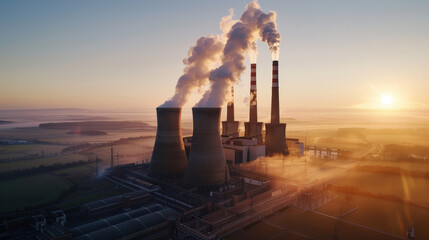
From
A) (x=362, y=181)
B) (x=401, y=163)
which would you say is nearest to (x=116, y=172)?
(x=362, y=181)

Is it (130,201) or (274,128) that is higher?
(274,128)

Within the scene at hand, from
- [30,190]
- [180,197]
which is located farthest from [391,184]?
[30,190]

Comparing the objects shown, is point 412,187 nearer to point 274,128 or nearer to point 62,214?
point 274,128

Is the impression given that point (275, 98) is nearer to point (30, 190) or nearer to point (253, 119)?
point (253, 119)

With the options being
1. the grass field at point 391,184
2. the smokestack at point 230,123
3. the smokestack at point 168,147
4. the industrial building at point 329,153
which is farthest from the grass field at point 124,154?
the grass field at point 391,184

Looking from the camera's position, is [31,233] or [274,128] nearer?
[31,233]

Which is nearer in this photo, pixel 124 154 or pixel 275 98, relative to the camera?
pixel 275 98
